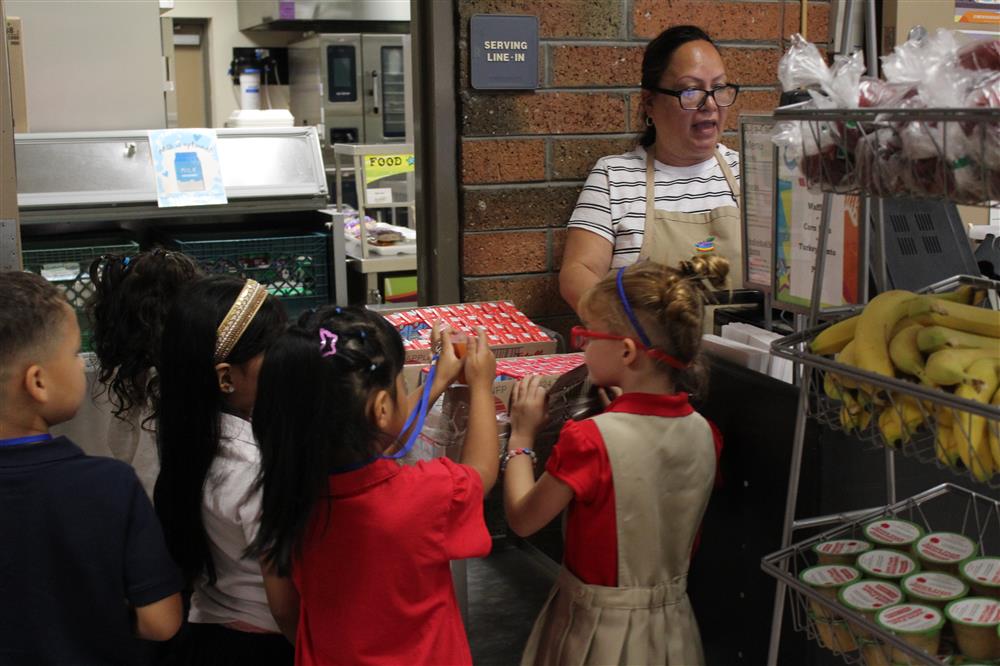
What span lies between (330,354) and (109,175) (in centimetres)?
196

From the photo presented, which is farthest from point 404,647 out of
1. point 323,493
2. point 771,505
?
point 771,505

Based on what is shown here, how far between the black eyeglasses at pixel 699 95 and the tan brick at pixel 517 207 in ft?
1.57

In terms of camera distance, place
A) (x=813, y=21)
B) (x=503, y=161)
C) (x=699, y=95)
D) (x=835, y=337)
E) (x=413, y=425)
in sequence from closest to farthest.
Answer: (x=835, y=337) → (x=413, y=425) → (x=699, y=95) → (x=503, y=161) → (x=813, y=21)

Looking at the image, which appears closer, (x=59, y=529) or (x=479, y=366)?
(x=59, y=529)

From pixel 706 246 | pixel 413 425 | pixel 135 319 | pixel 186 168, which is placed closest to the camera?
pixel 413 425

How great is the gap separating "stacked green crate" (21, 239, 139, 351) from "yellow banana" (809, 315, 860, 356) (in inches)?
78.9

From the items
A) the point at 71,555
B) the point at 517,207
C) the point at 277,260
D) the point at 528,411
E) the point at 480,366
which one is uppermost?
the point at 517,207

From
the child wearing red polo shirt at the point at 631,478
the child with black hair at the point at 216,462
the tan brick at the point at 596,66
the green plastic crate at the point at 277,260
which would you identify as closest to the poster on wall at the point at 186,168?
the green plastic crate at the point at 277,260

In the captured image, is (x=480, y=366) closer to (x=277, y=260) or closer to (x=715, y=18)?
(x=277, y=260)

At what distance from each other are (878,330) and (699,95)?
144cm

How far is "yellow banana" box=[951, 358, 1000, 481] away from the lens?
4.66 ft

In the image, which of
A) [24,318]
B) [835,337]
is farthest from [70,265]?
[835,337]

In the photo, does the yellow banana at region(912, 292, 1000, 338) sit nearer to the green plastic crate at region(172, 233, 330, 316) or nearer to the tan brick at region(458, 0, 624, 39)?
the tan brick at region(458, 0, 624, 39)

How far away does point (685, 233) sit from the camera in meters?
2.96
